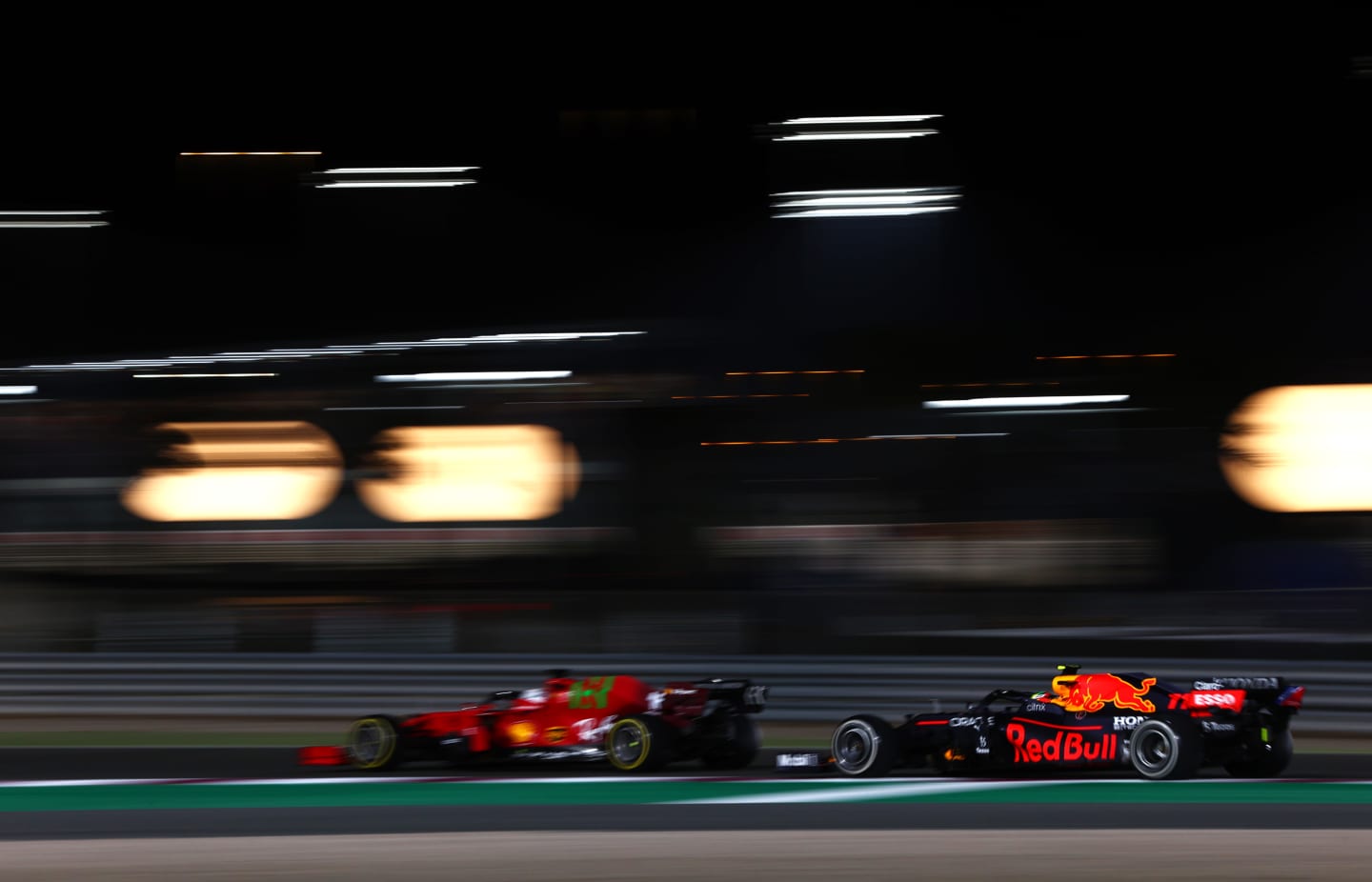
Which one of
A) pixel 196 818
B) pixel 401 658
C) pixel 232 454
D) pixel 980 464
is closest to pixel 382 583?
pixel 232 454

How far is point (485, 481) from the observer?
16.7 meters

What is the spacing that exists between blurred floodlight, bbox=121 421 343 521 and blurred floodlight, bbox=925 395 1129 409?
720 cm

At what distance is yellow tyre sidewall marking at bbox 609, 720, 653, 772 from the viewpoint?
311 inches

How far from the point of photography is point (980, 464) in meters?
17.2

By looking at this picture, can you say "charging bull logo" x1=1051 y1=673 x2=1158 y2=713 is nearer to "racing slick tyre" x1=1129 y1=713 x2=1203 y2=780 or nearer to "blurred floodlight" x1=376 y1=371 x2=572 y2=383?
"racing slick tyre" x1=1129 y1=713 x2=1203 y2=780

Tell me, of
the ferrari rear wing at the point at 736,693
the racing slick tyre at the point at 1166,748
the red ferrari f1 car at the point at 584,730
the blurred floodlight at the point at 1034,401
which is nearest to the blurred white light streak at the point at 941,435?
the blurred floodlight at the point at 1034,401

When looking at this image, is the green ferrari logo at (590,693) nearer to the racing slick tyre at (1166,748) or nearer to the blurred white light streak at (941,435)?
the racing slick tyre at (1166,748)

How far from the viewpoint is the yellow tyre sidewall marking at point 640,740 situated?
311 inches

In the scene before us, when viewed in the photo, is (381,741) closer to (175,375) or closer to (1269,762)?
(1269,762)

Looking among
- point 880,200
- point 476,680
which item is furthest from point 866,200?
point 476,680

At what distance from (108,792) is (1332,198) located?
65.3 feet

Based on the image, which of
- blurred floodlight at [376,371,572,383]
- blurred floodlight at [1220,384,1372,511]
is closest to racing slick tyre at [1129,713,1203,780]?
blurred floodlight at [376,371,572,383]

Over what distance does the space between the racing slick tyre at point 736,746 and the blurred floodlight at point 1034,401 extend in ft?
32.9

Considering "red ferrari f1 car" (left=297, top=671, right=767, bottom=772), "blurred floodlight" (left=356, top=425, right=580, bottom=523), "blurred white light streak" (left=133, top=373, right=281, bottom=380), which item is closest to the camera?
"red ferrari f1 car" (left=297, top=671, right=767, bottom=772)
